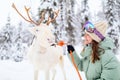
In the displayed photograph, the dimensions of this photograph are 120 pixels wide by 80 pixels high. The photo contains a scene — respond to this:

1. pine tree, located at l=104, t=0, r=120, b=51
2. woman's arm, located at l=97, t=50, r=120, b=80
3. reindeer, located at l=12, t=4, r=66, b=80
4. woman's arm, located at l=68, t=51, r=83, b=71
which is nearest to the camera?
woman's arm, located at l=97, t=50, r=120, b=80

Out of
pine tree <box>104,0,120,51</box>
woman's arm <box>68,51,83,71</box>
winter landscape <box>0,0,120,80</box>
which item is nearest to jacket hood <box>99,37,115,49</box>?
woman's arm <box>68,51,83,71</box>

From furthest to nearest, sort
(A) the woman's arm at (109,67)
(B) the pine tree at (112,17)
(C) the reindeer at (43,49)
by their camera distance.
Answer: (B) the pine tree at (112,17)
(C) the reindeer at (43,49)
(A) the woman's arm at (109,67)

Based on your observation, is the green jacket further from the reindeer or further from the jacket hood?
the reindeer

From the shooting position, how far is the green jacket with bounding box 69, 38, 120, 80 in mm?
3004

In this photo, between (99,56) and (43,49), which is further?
(43,49)

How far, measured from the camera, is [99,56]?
3.10 metres

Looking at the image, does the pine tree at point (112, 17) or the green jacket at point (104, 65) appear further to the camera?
the pine tree at point (112, 17)

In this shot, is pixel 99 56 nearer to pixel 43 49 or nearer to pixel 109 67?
pixel 109 67

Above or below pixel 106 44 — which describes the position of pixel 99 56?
below

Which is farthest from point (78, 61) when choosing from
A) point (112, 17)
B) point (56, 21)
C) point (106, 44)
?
point (112, 17)

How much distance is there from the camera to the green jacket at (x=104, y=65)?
118 inches

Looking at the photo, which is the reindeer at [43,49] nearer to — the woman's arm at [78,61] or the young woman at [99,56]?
the woman's arm at [78,61]

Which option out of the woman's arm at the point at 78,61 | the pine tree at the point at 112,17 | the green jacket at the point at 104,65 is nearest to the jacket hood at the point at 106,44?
the green jacket at the point at 104,65

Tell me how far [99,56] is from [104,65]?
0.33ft
